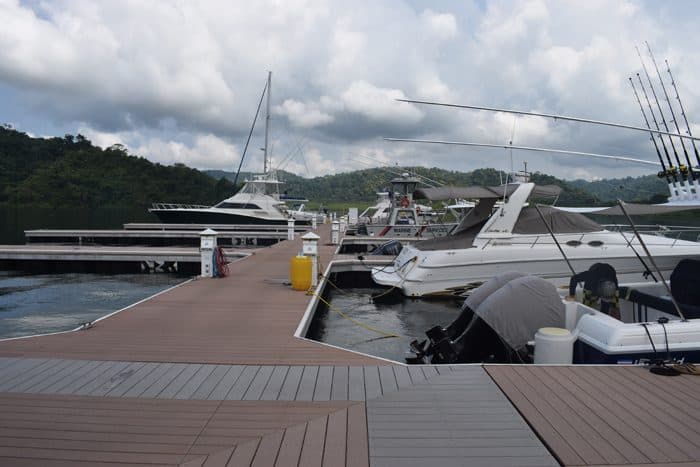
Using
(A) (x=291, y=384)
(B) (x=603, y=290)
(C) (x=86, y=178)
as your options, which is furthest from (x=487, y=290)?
(C) (x=86, y=178)

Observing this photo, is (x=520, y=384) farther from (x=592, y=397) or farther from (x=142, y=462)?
(x=142, y=462)

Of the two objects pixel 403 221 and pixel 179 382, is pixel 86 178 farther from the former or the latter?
pixel 179 382

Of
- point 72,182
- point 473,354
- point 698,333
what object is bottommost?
point 473,354

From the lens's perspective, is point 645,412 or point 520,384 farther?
point 520,384

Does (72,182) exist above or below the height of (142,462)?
above

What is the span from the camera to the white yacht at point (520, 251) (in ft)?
37.1

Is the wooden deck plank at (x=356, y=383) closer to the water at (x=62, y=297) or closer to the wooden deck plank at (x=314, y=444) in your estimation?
the wooden deck plank at (x=314, y=444)

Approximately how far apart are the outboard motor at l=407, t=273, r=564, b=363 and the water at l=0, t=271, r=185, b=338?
7.68 meters

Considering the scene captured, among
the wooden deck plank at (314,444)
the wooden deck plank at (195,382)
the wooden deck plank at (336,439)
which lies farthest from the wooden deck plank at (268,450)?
the wooden deck plank at (195,382)

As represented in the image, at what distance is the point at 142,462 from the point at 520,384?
293cm

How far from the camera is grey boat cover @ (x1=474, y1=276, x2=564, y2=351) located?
561 centimetres

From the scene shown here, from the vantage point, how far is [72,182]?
81062 mm

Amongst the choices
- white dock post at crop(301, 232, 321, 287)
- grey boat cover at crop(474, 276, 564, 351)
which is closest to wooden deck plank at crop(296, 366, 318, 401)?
grey boat cover at crop(474, 276, 564, 351)

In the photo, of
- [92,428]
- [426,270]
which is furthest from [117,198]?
[92,428]
